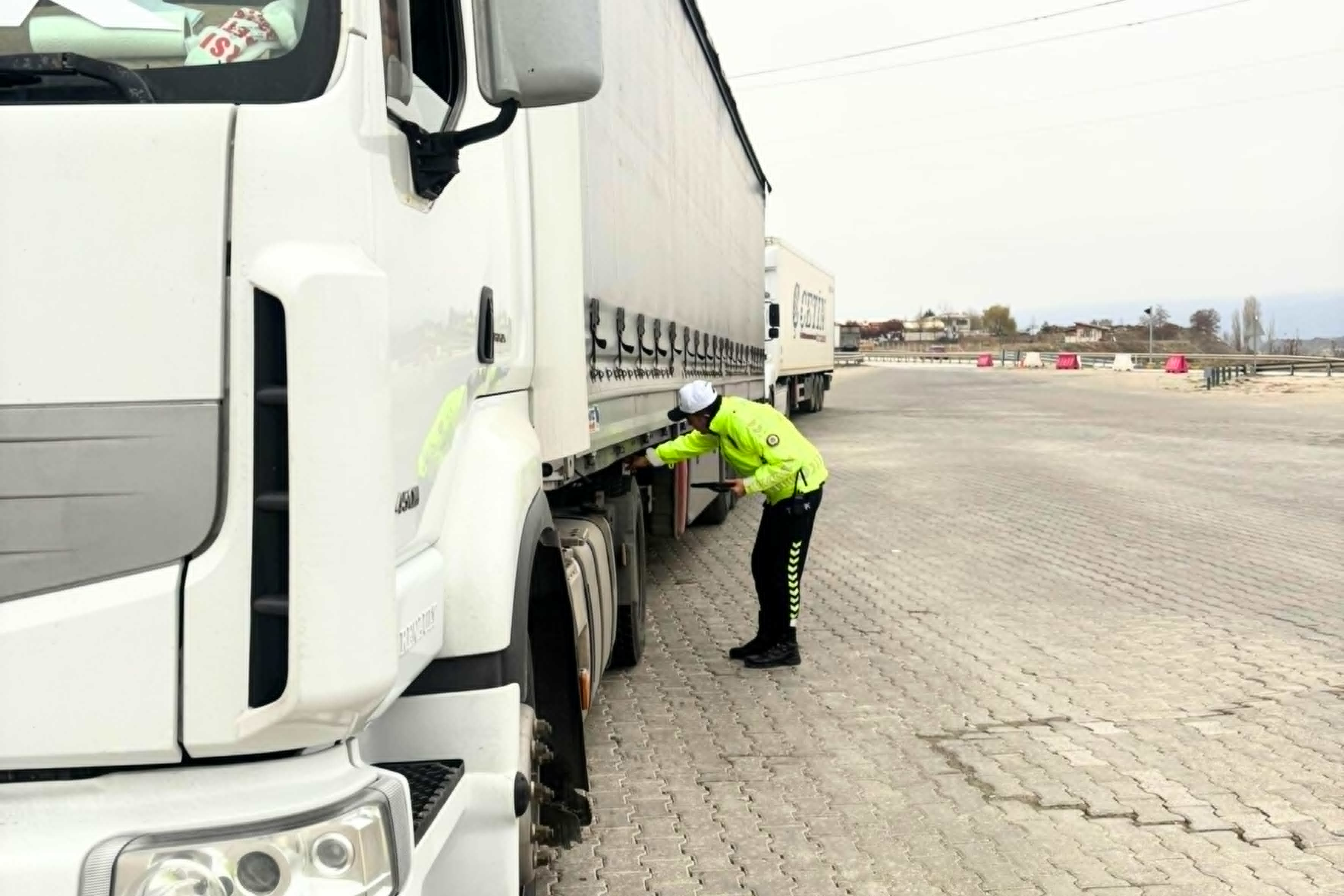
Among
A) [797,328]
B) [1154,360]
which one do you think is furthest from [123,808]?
[1154,360]

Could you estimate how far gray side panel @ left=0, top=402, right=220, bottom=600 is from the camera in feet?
6.24

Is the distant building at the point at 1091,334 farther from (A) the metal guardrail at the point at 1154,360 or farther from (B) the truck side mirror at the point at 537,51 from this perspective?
(B) the truck side mirror at the point at 537,51

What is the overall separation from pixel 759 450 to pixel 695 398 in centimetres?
48

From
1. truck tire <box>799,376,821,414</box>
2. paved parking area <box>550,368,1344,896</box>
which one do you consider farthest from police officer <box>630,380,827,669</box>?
truck tire <box>799,376,821,414</box>

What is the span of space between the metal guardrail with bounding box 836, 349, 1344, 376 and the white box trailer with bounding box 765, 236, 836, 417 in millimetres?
18789

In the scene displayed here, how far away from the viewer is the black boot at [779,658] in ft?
23.2

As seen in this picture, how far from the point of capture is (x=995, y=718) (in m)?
6.07

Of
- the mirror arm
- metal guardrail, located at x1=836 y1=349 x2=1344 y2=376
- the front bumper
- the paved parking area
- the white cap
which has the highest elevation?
metal guardrail, located at x1=836 y1=349 x2=1344 y2=376

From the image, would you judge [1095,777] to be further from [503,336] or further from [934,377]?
[934,377]

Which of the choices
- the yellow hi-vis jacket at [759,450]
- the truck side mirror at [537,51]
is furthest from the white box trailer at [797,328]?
the truck side mirror at [537,51]

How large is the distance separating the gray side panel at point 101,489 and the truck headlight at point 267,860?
423mm

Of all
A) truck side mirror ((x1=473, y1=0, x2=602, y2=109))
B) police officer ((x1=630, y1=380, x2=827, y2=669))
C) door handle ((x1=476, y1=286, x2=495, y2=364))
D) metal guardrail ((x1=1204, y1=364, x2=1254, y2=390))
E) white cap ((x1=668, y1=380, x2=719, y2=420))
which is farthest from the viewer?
metal guardrail ((x1=1204, y1=364, x2=1254, y2=390))

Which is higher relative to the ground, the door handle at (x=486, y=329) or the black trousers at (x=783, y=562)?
the door handle at (x=486, y=329)

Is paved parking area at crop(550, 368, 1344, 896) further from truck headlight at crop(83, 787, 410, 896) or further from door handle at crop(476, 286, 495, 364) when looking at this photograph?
truck headlight at crop(83, 787, 410, 896)
